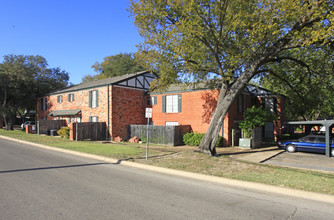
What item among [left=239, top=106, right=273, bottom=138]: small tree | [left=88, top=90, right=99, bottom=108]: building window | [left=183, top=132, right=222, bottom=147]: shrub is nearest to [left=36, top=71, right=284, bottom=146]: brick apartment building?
[left=88, top=90, right=99, bottom=108]: building window

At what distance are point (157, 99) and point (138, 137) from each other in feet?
14.2

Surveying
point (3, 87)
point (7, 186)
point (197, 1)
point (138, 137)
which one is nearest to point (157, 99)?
point (138, 137)

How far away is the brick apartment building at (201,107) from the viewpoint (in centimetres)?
1845

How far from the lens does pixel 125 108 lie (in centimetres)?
2203

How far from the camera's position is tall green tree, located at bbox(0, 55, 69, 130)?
99.7 ft

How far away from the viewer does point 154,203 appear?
5059 mm

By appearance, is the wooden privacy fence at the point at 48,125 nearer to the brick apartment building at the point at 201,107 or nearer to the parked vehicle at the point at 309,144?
the brick apartment building at the point at 201,107

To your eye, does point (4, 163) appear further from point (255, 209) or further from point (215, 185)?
point (255, 209)

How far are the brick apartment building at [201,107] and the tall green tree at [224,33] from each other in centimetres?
528

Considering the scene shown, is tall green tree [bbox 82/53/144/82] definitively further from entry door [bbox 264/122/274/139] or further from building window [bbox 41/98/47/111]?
entry door [bbox 264/122/274/139]

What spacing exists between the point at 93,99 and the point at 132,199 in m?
19.2

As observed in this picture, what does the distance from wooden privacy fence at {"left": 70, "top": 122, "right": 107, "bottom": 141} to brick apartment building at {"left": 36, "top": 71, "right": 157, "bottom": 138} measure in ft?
2.24

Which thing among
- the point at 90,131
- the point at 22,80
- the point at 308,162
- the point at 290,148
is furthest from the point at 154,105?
the point at 22,80

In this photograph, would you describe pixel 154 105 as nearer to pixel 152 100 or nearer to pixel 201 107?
pixel 152 100
